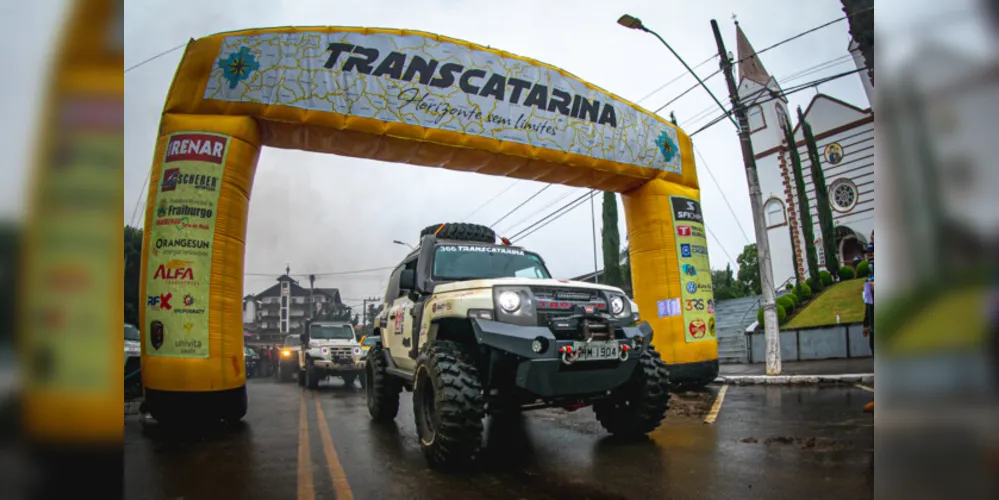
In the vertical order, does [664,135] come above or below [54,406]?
above

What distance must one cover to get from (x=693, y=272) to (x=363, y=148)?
6576 mm

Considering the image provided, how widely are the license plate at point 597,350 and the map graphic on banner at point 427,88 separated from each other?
17.1 ft

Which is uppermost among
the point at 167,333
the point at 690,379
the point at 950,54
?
the point at 950,54

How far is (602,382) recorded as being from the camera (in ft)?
16.1

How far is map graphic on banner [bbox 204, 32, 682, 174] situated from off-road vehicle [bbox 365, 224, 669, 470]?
12.1 ft

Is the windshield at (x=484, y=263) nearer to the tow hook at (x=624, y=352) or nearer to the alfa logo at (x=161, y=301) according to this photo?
the tow hook at (x=624, y=352)

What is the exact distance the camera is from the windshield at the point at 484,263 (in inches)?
243

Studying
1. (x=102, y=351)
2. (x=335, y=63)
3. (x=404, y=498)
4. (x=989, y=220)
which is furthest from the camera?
(x=335, y=63)

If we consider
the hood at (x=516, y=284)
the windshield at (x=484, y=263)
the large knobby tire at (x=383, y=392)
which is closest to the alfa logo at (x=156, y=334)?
the large knobby tire at (x=383, y=392)

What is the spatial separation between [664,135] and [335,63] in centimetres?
650

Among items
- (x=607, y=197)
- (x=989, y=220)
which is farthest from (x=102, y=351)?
(x=607, y=197)

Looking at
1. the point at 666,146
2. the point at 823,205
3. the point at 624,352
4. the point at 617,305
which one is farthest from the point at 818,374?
the point at 823,205

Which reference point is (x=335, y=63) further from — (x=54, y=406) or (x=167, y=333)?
(x=54, y=406)

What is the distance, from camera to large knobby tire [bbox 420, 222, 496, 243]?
675 centimetres
